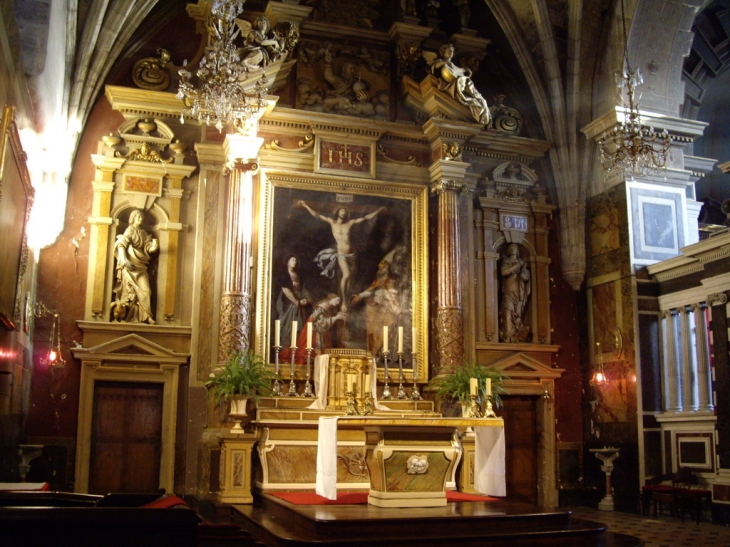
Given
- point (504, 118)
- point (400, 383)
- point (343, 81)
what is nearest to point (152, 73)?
point (343, 81)

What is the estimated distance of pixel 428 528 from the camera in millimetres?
7883

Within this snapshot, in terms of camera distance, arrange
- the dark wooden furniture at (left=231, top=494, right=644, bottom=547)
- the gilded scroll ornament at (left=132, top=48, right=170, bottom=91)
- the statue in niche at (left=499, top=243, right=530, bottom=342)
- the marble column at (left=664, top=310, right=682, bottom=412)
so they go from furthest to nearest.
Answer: the statue in niche at (left=499, top=243, right=530, bottom=342) → the marble column at (left=664, top=310, right=682, bottom=412) → the gilded scroll ornament at (left=132, top=48, right=170, bottom=91) → the dark wooden furniture at (left=231, top=494, right=644, bottom=547)

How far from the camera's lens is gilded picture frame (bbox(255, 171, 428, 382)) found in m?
12.5

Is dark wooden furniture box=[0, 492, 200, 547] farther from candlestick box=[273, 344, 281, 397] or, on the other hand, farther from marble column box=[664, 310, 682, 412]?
marble column box=[664, 310, 682, 412]

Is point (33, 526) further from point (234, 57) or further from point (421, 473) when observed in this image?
point (234, 57)

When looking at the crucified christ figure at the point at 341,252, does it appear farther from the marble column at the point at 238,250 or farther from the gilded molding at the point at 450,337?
the gilded molding at the point at 450,337

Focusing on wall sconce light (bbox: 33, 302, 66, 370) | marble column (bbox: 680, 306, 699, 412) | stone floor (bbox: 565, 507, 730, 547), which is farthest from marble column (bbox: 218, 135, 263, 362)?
marble column (bbox: 680, 306, 699, 412)

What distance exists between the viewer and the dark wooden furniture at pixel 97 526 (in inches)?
178

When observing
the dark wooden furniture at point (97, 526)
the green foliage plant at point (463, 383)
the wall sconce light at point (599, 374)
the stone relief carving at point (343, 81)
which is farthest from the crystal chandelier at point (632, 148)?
the dark wooden furniture at point (97, 526)

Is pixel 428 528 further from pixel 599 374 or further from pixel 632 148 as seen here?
pixel 599 374

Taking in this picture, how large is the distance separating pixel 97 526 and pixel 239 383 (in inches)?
244

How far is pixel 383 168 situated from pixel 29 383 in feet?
20.7

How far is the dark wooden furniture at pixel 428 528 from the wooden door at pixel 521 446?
4174 millimetres

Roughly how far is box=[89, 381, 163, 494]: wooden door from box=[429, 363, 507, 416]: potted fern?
4.14 m
